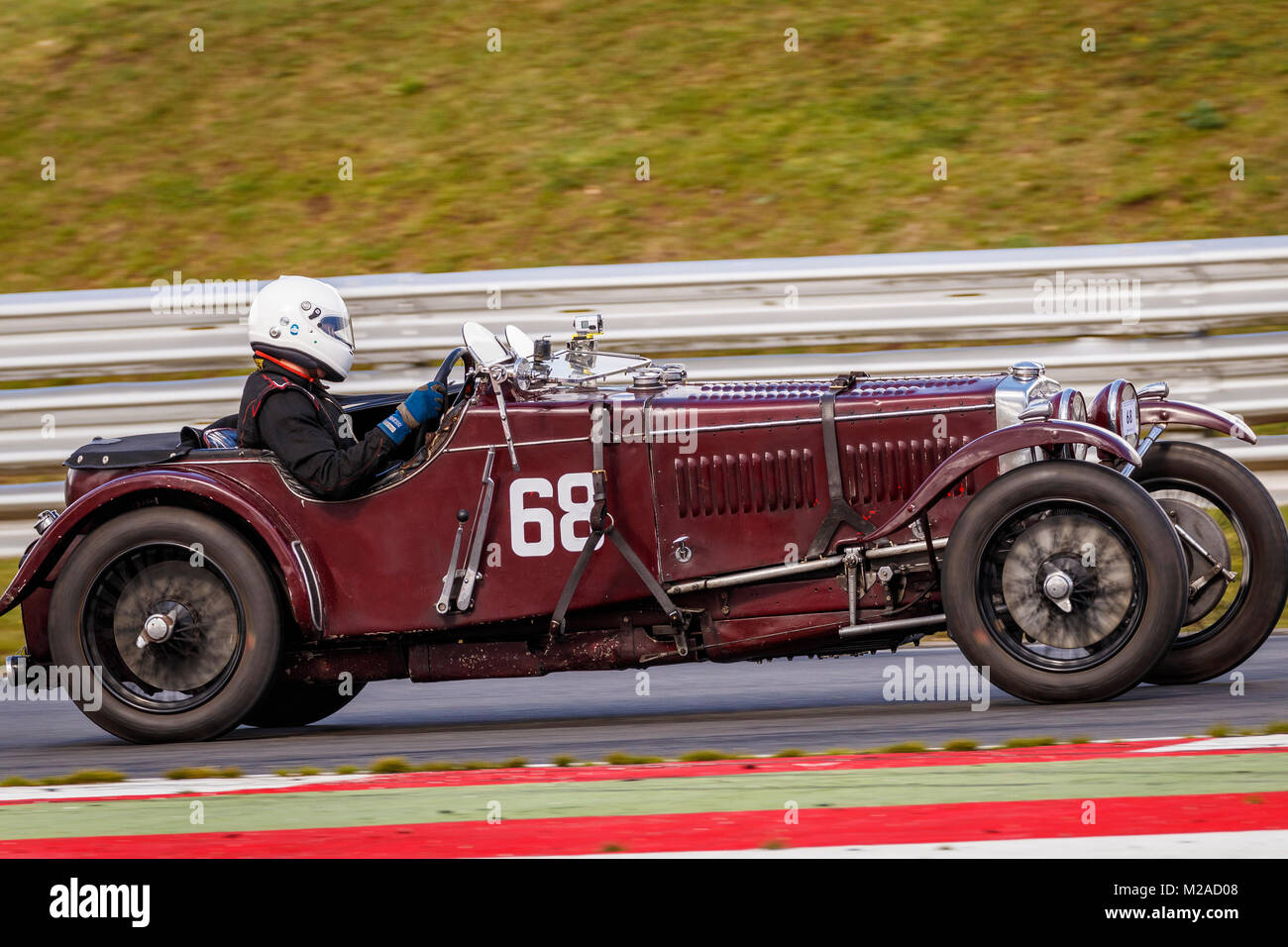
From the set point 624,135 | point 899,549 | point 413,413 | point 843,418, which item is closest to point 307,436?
point 413,413

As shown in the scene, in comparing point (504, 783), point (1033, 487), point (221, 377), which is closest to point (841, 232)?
point (221, 377)

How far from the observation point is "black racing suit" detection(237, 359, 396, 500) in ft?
18.4

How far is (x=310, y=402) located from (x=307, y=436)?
135mm

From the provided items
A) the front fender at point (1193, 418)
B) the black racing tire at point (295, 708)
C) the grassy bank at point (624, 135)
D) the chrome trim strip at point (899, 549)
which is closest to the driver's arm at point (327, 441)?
the black racing tire at point (295, 708)

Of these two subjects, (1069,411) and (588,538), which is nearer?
(1069,411)

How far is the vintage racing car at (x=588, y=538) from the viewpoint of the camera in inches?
216

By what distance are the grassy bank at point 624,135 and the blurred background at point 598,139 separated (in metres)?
0.02

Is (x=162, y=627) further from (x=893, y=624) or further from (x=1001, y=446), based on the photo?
(x=1001, y=446)

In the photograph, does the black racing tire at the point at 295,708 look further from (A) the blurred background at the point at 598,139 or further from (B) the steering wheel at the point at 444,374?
(A) the blurred background at the point at 598,139

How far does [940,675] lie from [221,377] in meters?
4.64

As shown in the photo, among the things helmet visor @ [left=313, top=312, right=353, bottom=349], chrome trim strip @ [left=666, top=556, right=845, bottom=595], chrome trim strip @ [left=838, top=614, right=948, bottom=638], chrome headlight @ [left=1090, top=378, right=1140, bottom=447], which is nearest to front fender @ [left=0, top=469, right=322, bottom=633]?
helmet visor @ [left=313, top=312, right=353, bottom=349]

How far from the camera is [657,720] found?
5707 mm

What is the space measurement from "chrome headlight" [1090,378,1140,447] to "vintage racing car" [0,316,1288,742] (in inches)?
0.4

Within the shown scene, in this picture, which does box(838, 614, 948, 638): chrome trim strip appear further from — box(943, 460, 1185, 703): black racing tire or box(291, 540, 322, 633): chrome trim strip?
box(291, 540, 322, 633): chrome trim strip
